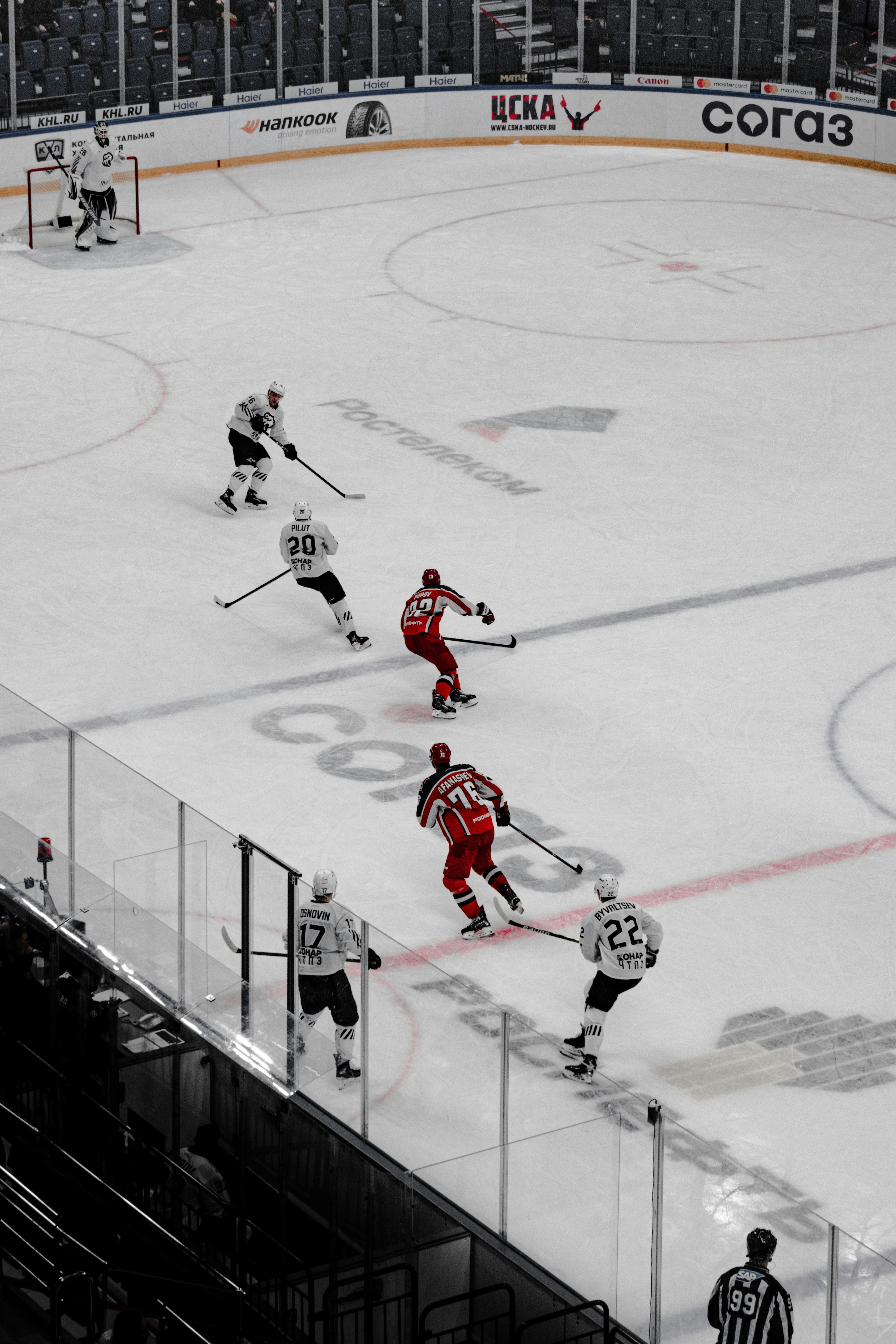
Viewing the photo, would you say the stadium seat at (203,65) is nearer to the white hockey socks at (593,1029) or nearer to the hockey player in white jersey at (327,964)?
the white hockey socks at (593,1029)

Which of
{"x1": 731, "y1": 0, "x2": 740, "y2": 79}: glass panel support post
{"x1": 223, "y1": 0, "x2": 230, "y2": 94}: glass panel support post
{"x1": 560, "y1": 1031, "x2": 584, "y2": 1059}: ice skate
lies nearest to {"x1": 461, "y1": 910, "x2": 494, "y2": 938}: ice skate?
{"x1": 560, "y1": 1031, "x2": 584, "y2": 1059}: ice skate

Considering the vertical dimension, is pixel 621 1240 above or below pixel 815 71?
below

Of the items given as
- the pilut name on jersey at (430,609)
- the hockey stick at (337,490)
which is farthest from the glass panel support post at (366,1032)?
the hockey stick at (337,490)

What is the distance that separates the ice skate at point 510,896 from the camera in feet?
34.0

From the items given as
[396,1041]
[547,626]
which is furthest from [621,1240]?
[547,626]

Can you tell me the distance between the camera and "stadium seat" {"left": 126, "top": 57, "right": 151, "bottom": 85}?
25781 mm

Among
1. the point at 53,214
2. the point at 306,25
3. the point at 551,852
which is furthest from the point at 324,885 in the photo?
the point at 306,25

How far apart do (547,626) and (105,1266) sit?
7.40 metres

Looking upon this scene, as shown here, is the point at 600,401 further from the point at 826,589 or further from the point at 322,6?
the point at 322,6

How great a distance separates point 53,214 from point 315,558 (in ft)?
39.2

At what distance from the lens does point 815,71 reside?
87.7 feet

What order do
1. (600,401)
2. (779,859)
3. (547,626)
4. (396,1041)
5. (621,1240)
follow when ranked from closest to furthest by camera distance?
1. (621,1240)
2. (396,1041)
3. (779,859)
4. (547,626)
5. (600,401)

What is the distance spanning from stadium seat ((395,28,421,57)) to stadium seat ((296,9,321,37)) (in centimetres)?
96

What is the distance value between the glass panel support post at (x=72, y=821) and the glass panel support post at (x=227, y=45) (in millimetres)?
19202
